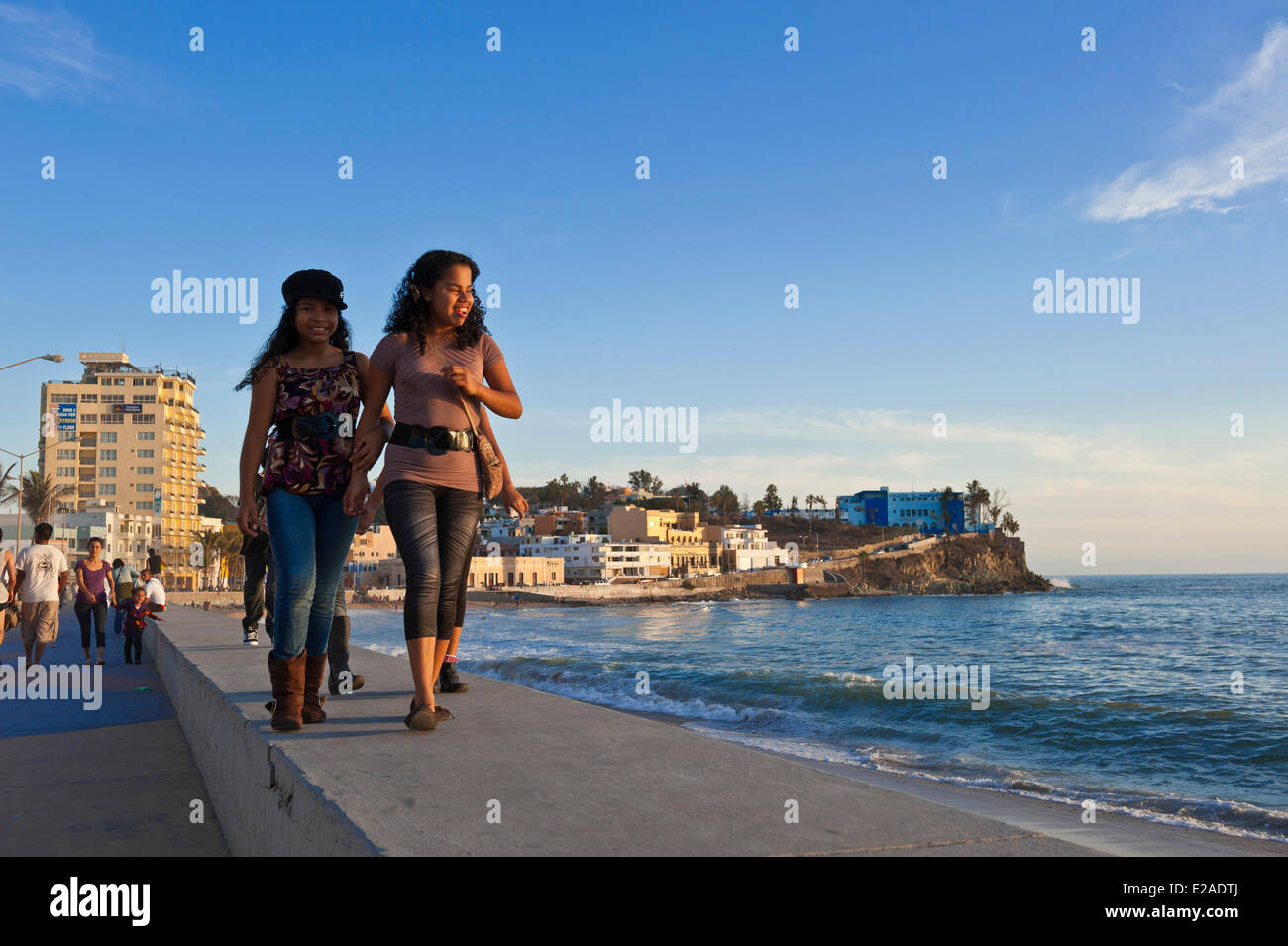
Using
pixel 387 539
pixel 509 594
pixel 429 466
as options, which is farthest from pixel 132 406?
pixel 429 466

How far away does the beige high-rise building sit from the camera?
3949 inches

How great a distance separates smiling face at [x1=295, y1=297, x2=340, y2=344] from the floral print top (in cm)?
15

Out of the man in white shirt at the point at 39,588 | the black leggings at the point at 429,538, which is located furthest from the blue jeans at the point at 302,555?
the man in white shirt at the point at 39,588

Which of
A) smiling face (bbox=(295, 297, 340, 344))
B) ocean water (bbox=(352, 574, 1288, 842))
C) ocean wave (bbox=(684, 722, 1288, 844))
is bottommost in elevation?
ocean water (bbox=(352, 574, 1288, 842))

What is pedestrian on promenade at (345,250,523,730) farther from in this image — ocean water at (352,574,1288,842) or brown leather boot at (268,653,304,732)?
ocean water at (352,574,1288,842)

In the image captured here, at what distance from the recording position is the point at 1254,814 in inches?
293

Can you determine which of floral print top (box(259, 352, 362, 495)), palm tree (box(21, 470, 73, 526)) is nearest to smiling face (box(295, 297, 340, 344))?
floral print top (box(259, 352, 362, 495))

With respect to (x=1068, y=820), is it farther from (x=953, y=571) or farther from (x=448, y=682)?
(x=953, y=571)

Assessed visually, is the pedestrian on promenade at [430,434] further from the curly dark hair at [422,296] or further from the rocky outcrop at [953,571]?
the rocky outcrop at [953,571]

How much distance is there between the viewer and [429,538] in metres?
4.05

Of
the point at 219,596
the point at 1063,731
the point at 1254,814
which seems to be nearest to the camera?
the point at 1254,814
